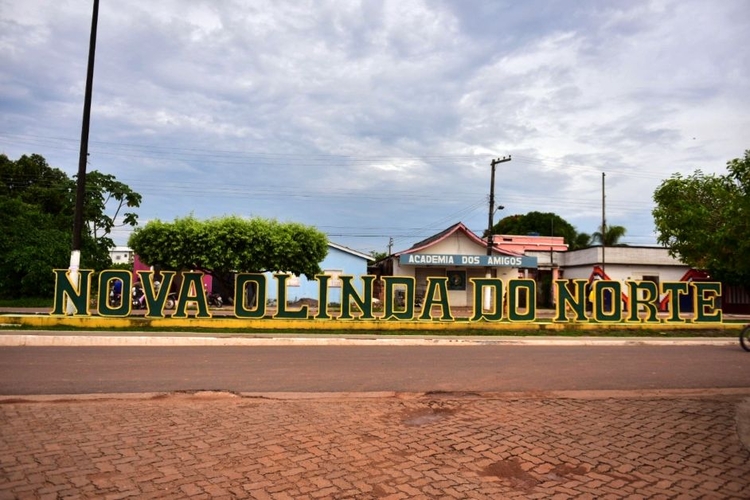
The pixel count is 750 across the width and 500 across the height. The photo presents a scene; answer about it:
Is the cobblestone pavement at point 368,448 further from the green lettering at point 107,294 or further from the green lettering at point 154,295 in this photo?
the green lettering at point 107,294

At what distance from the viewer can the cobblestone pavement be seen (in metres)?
4.34

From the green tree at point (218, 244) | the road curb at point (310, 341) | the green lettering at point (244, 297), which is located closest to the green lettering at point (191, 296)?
the green lettering at point (244, 297)

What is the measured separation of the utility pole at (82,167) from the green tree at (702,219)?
25867mm

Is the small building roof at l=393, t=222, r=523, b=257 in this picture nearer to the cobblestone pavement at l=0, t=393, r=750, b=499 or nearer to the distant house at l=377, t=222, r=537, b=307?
the distant house at l=377, t=222, r=537, b=307

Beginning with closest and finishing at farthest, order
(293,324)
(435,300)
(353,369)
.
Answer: (353,369) → (293,324) → (435,300)

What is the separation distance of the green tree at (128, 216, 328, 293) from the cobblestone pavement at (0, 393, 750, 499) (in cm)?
1683

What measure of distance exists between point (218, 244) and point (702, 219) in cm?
2448

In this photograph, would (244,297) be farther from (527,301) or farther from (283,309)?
(527,301)

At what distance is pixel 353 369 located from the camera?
10023 mm

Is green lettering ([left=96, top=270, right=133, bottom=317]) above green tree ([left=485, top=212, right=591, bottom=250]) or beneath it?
beneath

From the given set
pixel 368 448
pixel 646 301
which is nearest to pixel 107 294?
pixel 368 448

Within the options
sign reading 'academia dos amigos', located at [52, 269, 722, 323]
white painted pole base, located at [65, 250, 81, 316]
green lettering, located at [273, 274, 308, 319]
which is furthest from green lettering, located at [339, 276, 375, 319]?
white painted pole base, located at [65, 250, 81, 316]

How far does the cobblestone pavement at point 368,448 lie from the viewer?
14.3 feet

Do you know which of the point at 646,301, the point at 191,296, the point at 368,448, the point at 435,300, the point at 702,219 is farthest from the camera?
the point at 702,219
